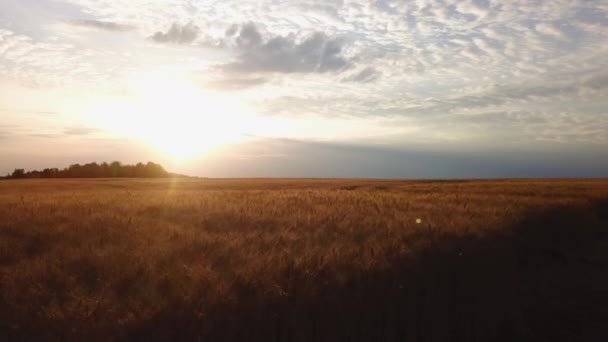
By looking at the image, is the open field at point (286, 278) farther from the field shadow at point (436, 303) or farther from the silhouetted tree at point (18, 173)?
the silhouetted tree at point (18, 173)

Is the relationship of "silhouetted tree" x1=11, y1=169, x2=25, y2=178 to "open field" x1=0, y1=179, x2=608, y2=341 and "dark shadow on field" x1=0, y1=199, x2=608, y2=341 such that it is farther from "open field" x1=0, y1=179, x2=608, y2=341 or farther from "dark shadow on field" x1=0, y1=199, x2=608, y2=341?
"dark shadow on field" x1=0, y1=199, x2=608, y2=341

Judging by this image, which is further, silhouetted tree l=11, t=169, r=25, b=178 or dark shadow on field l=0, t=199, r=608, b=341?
silhouetted tree l=11, t=169, r=25, b=178

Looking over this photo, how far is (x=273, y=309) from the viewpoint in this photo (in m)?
3.86

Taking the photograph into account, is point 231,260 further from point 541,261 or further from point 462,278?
point 541,261

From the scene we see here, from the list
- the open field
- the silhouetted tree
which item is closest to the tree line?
the silhouetted tree

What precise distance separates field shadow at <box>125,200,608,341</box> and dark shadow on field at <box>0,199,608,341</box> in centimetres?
1

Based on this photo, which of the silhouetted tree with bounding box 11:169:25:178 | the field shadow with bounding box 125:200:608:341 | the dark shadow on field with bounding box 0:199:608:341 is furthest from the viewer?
the silhouetted tree with bounding box 11:169:25:178

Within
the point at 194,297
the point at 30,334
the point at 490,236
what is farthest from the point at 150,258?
the point at 490,236

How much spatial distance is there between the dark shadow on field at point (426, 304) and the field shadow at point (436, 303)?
0.01 metres

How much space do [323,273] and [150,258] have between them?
5.93 ft

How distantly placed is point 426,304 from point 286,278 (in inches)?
66.3

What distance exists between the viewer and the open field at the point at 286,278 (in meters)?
3.56

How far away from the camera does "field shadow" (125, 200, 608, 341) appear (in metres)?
3.66

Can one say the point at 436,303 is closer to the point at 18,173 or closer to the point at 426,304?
the point at 426,304
